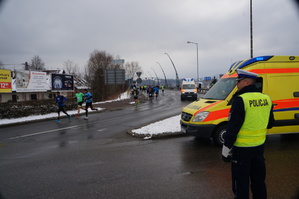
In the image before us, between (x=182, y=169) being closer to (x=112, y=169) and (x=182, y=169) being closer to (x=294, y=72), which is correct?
(x=112, y=169)

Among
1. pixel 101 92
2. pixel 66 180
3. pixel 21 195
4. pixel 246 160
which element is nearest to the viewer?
pixel 246 160

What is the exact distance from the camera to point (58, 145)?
7242 millimetres

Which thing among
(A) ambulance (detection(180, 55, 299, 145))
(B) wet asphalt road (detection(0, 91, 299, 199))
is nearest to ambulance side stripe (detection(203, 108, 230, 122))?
(A) ambulance (detection(180, 55, 299, 145))

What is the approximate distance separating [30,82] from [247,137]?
2069 centimetres

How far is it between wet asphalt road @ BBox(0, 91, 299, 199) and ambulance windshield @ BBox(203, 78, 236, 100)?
1.47 m

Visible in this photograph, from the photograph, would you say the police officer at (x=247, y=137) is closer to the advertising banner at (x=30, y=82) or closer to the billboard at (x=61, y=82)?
the advertising banner at (x=30, y=82)

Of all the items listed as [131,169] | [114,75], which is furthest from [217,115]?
[114,75]

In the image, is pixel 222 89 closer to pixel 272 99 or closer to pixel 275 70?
pixel 272 99

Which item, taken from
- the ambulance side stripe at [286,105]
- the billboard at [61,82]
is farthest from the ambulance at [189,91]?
the ambulance side stripe at [286,105]

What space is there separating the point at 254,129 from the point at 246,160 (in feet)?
1.32

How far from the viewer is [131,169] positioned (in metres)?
4.77

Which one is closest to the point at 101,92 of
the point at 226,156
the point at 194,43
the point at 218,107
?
the point at 194,43

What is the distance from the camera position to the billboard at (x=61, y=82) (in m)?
20.4

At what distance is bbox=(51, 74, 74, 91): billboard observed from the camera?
20.4m
